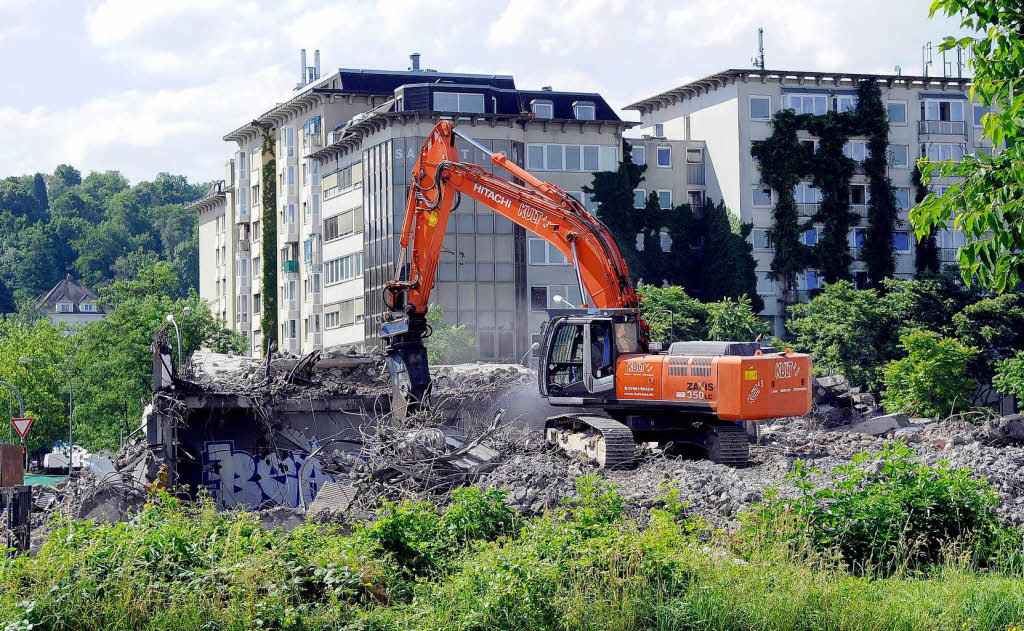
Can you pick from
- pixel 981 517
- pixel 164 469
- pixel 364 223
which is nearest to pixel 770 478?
pixel 981 517

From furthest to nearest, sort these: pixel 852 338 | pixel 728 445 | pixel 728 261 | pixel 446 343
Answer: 1. pixel 728 261
2. pixel 446 343
3. pixel 852 338
4. pixel 728 445

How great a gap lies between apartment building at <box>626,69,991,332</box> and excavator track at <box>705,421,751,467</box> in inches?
1805

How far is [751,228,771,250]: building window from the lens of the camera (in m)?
68.9

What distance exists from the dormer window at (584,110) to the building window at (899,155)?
53.1 ft

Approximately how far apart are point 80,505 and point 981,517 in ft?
55.0

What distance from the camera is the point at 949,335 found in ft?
→ 195

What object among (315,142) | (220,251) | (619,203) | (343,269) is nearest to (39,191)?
(220,251)

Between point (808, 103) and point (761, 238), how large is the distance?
750 cm

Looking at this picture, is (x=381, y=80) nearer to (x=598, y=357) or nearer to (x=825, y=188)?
(x=825, y=188)

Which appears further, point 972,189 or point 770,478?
point 770,478

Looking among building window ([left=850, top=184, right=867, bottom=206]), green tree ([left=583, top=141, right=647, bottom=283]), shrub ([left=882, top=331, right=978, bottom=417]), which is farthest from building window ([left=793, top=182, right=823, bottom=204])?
shrub ([left=882, top=331, right=978, bottom=417])

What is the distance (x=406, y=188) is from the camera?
62375 millimetres

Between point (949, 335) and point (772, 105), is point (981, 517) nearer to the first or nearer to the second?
point (949, 335)

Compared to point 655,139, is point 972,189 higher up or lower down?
lower down
